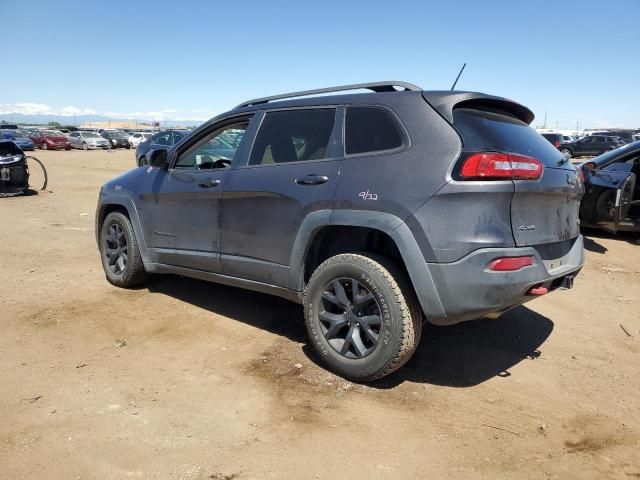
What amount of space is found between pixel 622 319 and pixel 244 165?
368 centimetres

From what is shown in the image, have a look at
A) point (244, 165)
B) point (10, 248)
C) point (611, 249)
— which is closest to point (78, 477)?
point (244, 165)

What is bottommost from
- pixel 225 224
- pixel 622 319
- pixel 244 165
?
pixel 622 319

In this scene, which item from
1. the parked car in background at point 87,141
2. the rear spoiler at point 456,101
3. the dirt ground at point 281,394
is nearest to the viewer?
the dirt ground at point 281,394

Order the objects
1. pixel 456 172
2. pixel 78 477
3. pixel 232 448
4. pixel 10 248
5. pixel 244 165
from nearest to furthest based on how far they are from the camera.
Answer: pixel 78 477
pixel 232 448
pixel 456 172
pixel 244 165
pixel 10 248

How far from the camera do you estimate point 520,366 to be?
142 inches

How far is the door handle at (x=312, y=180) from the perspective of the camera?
336 cm

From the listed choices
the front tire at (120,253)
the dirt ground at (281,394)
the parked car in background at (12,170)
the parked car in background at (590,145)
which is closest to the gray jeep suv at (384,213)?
the dirt ground at (281,394)

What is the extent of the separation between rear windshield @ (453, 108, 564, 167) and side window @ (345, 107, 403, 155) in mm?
398

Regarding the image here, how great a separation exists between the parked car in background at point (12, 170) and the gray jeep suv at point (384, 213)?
9724 mm

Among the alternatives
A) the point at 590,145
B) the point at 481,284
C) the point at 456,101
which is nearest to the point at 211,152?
the point at 456,101

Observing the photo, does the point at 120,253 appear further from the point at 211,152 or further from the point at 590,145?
the point at 590,145

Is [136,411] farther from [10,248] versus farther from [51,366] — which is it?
[10,248]

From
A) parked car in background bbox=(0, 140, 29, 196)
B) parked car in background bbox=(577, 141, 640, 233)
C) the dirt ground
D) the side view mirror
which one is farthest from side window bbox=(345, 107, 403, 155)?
parked car in background bbox=(0, 140, 29, 196)

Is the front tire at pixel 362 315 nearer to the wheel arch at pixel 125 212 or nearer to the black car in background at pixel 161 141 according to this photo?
the wheel arch at pixel 125 212
